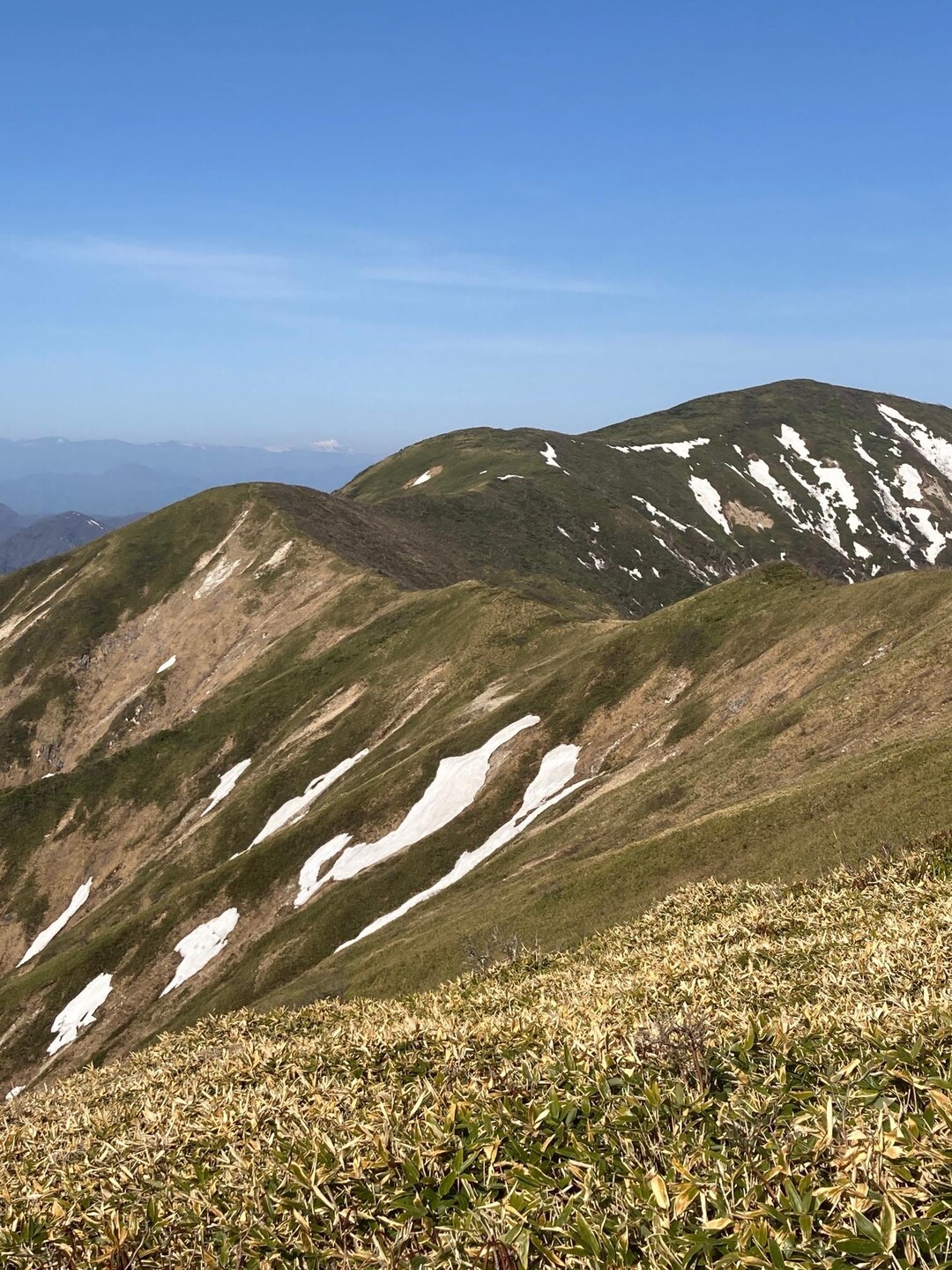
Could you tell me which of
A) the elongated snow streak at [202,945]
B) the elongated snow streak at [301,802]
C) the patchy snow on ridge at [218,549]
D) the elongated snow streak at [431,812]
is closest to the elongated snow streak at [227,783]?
the elongated snow streak at [301,802]

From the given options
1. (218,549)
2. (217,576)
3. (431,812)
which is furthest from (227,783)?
(218,549)

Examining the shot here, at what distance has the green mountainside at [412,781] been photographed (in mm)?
53625

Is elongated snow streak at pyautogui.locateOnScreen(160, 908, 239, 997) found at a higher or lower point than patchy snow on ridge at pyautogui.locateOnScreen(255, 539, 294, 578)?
lower

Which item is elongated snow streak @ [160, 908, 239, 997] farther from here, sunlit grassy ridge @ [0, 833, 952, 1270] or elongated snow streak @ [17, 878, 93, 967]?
sunlit grassy ridge @ [0, 833, 952, 1270]

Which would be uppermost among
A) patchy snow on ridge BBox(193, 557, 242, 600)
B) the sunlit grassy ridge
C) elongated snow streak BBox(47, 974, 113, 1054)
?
patchy snow on ridge BBox(193, 557, 242, 600)

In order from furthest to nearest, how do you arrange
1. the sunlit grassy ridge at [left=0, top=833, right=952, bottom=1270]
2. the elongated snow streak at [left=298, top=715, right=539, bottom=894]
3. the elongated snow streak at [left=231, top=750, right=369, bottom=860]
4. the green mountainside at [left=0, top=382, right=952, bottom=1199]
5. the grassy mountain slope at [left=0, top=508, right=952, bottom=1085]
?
the elongated snow streak at [left=231, top=750, right=369, bottom=860]
the elongated snow streak at [left=298, top=715, right=539, bottom=894]
the green mountainside at [left=0, top=382, right=952, bottom=1199]
the grassy mountain slope at [left=0, top=508, right=952, bottom=1085]
the sunlit grassy ridge at [left=0, top=833, right=952, bottom=1270]

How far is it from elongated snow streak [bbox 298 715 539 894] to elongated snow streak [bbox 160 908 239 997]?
33.1 ft

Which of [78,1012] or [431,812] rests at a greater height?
[431,812]

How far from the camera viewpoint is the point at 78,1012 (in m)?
87.1

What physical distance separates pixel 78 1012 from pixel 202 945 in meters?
13.8

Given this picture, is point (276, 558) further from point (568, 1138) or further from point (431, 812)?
point (568, 1138)

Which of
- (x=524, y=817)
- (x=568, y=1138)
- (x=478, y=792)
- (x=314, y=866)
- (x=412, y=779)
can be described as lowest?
(x=314, y=866)

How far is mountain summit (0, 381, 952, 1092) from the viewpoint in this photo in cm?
5416

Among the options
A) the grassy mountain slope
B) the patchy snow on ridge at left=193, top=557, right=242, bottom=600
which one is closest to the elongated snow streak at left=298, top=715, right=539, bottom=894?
the grassy mountain slope
